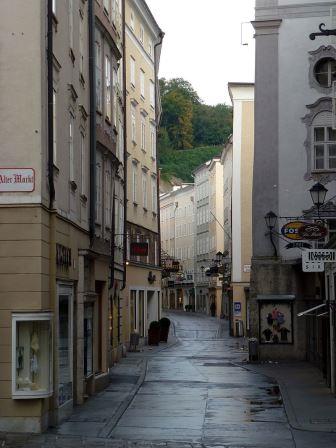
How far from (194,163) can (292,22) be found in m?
96.4

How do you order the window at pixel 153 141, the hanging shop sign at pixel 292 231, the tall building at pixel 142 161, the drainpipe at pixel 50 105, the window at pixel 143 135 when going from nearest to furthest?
the drainpipe at pixel 50 105
the hanging shop sign at pixel 292 231
the tall building at pixel 142 161
the window at pixel 143 135
the window at pixel 153 141

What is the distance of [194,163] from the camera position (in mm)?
132000

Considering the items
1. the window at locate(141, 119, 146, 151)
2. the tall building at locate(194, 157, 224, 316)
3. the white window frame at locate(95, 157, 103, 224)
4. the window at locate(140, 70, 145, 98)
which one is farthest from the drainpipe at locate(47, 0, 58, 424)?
the tall building at locate(194, 157, 224, 316)

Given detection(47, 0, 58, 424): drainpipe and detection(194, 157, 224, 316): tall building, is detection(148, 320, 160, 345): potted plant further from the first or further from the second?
detection(194, 157, 224, 316): tall building

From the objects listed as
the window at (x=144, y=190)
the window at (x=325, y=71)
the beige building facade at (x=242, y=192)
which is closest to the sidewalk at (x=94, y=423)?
the window at (x=325, y=71)

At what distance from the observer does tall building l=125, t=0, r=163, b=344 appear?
148ft

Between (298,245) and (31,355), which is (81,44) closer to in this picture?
(31,355)

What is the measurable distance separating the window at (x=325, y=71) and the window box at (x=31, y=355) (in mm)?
21521

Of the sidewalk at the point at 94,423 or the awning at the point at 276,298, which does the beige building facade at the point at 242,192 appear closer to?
the awning at the point at 276,298

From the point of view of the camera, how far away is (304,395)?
22609 millimetres

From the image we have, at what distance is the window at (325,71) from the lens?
35.4 m

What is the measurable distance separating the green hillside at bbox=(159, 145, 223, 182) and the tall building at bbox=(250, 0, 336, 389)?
95.0 meters

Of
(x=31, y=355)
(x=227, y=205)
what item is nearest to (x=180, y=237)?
(x=227, y=205)

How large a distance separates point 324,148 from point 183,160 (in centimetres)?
9963
